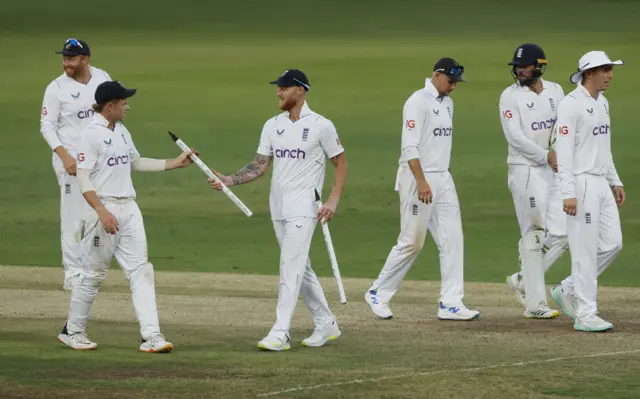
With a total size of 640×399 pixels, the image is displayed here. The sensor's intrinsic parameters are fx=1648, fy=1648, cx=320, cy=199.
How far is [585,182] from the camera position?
1278 cm

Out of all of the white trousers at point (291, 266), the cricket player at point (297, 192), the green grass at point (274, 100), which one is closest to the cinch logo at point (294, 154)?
the cricket player at point (297, 192)

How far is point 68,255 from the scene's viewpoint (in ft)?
48.1

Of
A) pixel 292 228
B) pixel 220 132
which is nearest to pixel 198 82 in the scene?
pixel 220 132

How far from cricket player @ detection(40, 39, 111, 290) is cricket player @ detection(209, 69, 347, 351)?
104 inches

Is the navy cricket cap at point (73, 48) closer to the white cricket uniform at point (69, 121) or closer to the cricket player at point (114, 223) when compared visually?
the white cricket uniform at point (69, 121)

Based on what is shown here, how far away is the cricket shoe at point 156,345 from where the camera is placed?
11.8 m

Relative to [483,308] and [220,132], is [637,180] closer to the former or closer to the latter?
[220,132]

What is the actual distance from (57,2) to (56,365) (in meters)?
33.3

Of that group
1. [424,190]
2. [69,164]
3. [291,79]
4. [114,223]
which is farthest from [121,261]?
[424,190]

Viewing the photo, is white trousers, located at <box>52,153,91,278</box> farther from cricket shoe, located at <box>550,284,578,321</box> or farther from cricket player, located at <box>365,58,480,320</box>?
cricket shoe, located at <box>550,284,578,321</box>

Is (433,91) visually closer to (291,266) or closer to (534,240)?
(534,240)

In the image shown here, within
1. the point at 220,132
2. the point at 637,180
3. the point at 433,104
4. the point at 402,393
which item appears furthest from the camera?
the point at 220,132

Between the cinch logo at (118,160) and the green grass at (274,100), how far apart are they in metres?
5.31

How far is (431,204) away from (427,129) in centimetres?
62
